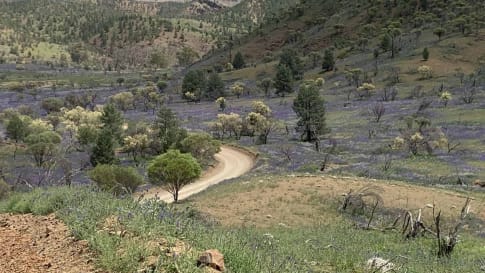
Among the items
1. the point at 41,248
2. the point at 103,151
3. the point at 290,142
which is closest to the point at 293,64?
the point at 290,142

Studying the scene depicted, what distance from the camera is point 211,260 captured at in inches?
271

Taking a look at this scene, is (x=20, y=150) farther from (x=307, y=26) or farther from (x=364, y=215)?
(x=307, y=26)

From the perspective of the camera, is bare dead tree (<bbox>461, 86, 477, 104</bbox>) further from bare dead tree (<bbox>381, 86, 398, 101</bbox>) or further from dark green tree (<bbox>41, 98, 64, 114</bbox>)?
dark green tree (<bbox>41, 98, 64, 114</bbox>)

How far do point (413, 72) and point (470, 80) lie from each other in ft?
37.8

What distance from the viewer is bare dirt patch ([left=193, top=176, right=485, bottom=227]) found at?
74.3 feet

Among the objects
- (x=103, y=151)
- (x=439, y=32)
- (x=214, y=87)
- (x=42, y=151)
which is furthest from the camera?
(x=214, y=87)

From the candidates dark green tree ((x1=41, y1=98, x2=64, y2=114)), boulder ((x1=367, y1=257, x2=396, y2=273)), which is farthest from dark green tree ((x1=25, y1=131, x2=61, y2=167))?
boulder ((x1=367, y1=257, x2=396, y2=273))

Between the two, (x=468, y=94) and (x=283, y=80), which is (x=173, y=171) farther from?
(x=283, y=80)

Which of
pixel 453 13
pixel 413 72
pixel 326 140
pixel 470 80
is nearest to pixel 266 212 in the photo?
pixel 326 140

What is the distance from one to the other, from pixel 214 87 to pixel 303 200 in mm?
79266

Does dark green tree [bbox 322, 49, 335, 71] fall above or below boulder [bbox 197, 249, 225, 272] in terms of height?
above

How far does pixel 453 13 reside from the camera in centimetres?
11156

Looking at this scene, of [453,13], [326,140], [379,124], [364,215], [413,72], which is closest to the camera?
[364,215]

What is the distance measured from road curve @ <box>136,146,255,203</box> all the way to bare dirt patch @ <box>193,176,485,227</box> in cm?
1027
